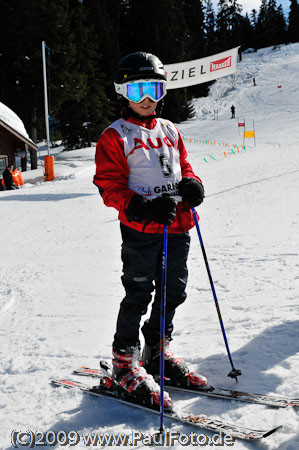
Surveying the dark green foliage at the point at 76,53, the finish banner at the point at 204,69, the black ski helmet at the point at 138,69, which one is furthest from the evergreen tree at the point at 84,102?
the black ski helmet at the point at 138,69

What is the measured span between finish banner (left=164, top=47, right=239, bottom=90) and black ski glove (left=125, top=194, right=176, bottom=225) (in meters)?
14.5

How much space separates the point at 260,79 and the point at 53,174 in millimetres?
43608

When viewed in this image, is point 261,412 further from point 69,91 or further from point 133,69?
point 69,91

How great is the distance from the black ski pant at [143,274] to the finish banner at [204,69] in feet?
47.0

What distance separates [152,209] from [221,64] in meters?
16.5

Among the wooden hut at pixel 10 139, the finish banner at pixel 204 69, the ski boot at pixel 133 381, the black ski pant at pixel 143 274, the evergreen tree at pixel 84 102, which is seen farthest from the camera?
the evergreen tree at pixel 84 102

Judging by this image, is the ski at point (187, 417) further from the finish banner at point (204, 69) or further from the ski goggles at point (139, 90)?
the finish banner at point (204, 69)

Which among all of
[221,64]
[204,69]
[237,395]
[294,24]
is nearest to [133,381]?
[237,395]

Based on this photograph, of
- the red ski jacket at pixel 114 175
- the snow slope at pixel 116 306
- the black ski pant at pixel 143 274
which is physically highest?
the red ski jacket at pixel 114 175

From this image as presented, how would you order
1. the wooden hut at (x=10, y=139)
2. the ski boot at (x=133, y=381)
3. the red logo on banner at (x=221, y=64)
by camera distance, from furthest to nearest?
1. the wooden hut at (x=10, y=139)
2. the red logo on banner at (x=221, y=64)
3. the ski boot at (x=133, y=381)

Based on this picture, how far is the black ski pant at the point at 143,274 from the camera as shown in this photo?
2.58 m

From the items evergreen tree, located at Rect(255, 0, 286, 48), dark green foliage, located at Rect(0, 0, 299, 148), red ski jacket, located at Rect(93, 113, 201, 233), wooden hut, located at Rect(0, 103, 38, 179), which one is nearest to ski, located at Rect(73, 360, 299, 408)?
red ski jacket, located at Rect(93, 113, 201, 233)

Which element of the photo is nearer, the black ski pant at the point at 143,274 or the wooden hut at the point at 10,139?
the black ski pant at the point at 143,274

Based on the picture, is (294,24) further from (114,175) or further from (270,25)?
(114,175)
